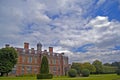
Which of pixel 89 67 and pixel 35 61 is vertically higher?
pixel 35 61

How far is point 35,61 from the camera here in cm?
6500

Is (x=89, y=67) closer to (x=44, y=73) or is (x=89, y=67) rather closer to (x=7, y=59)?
(x=7, y=59)

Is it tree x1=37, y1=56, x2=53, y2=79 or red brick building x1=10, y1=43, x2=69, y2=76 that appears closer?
tree x1=37, y1=56, x2=53, y2=79

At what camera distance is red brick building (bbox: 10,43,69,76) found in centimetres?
5956

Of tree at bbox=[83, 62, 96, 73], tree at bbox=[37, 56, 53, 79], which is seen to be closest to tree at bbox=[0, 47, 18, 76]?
tree at bbox=[37, 56, 53, 79]

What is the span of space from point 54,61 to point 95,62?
23377 millimetres

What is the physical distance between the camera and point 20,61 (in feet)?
196

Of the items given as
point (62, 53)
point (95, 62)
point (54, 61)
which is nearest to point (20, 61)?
point (54, 61)

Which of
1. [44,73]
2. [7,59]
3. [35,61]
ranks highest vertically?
[7,59]

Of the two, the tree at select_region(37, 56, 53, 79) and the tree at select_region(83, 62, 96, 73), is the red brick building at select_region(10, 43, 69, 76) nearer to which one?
the tree at select_region(83, 62, 96, 73)

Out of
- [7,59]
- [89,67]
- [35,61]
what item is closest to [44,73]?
[7,59]

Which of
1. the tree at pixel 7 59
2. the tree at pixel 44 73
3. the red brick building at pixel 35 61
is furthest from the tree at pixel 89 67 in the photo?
the tree at pixel 44 73

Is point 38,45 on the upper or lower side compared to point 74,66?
upper

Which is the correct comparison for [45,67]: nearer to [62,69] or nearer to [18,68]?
[18,68]
